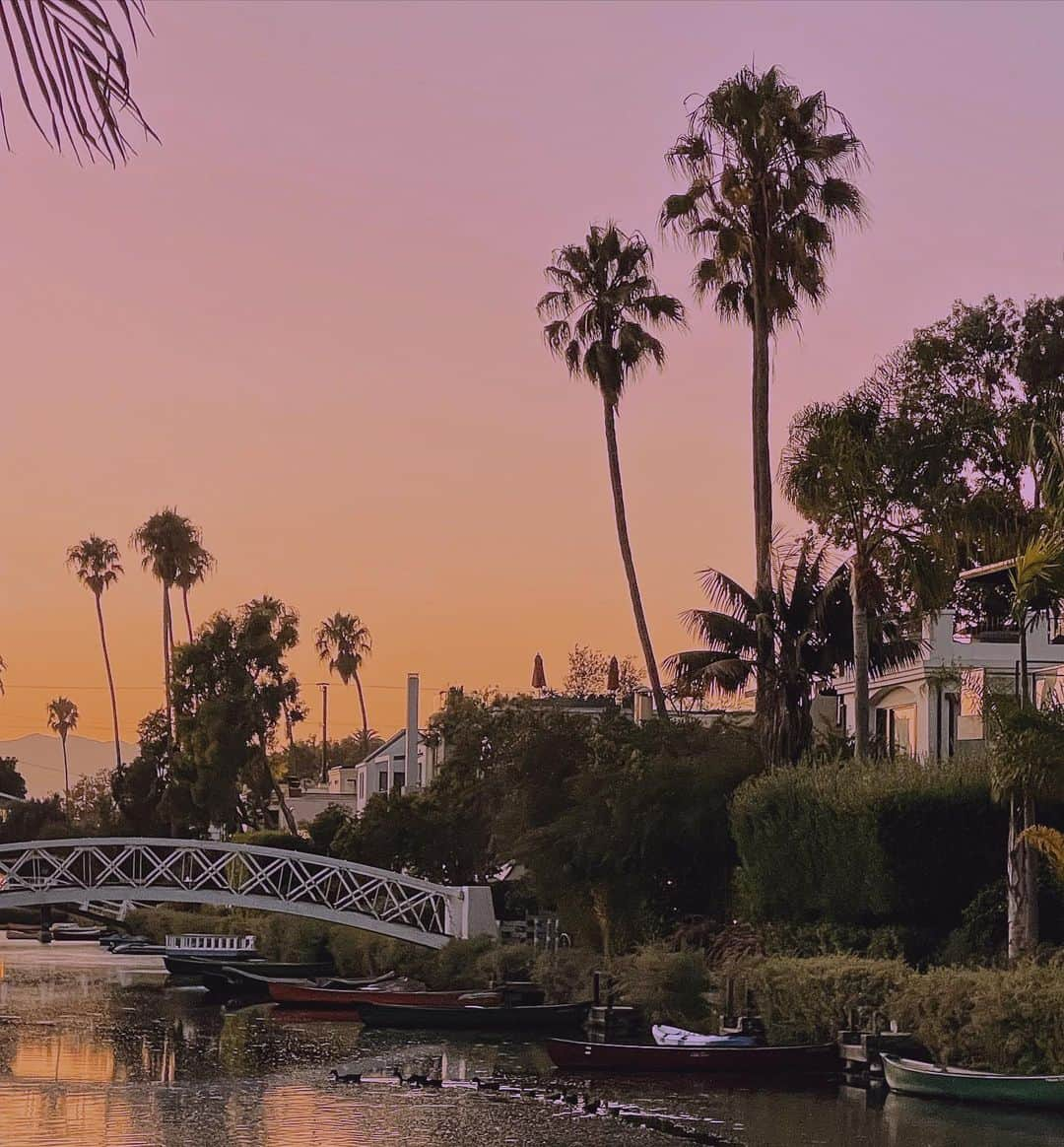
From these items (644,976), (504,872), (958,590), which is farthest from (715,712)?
(644,976)

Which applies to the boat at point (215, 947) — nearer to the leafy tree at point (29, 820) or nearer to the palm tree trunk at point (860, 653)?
the palm tree trunk at point (860, 653)

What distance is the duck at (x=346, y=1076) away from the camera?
33312mm

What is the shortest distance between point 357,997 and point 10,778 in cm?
10019

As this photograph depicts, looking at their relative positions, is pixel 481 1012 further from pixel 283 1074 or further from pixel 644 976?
pixel 283 1074

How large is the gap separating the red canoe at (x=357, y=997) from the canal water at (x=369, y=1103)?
4.36 ft

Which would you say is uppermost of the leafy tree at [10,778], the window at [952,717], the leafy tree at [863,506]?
the leafy tree at [863,506]

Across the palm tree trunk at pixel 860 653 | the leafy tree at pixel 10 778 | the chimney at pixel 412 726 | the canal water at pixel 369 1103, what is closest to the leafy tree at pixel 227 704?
the chimney at pixel 412 726

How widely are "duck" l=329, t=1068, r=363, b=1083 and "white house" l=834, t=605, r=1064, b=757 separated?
16665mm

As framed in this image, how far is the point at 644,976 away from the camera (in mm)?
38406

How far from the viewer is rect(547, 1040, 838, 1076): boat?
31.5 metres

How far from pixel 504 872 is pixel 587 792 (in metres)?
19.3

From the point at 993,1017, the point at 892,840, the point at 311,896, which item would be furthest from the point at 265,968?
the point at 993,1017

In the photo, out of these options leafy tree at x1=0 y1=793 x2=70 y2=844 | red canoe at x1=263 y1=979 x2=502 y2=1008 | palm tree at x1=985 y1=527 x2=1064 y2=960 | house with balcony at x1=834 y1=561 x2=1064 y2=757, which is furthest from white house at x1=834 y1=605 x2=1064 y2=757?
leafy tree at x1=0 y1=793 x2=70 y2=844

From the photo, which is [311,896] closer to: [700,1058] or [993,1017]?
[700,1058]
